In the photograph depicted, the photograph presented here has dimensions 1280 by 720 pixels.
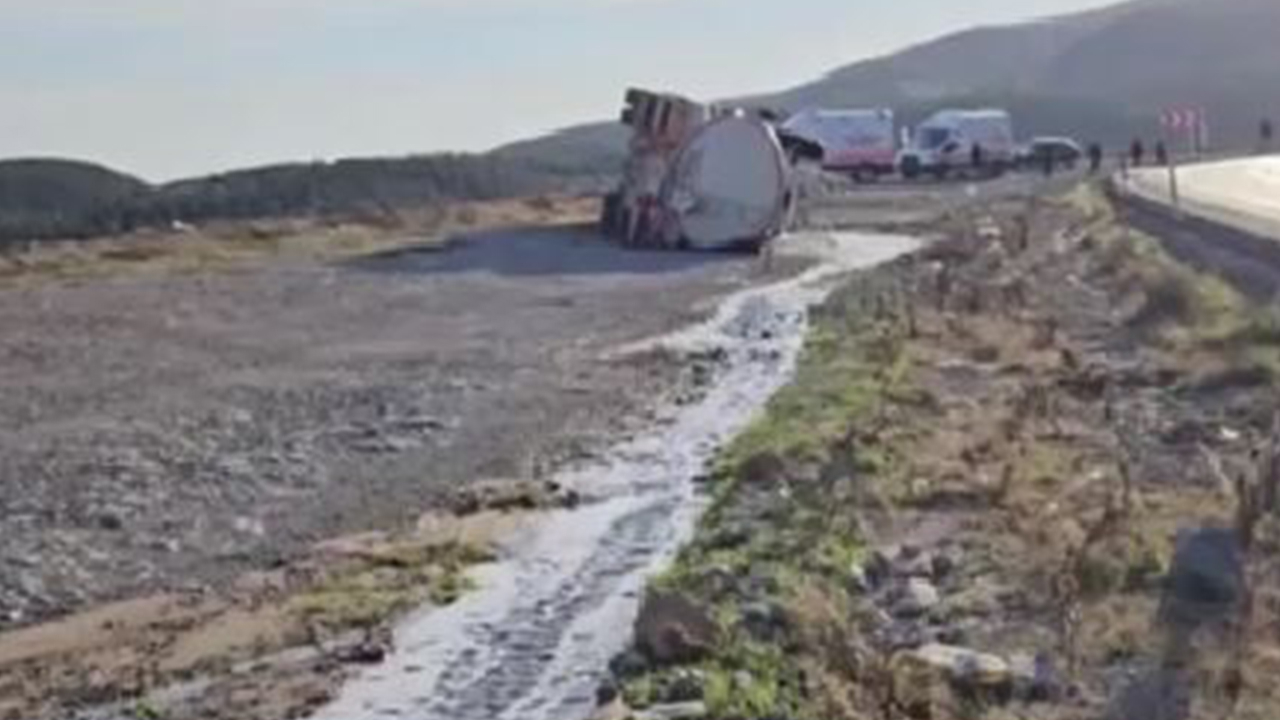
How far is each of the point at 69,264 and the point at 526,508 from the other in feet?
134

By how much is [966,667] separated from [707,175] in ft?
152

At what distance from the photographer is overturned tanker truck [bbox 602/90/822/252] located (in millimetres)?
59000

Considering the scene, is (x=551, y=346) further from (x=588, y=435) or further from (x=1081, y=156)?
(x=1081, y=156)

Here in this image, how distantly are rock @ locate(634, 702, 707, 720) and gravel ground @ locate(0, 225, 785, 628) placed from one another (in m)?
6.42

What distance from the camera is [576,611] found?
17266 millimetres

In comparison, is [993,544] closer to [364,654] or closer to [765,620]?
[765,620]

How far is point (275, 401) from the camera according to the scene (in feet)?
102

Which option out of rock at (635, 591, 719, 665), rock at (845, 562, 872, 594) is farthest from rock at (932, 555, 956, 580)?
rock at (635, 591, 719, 665)

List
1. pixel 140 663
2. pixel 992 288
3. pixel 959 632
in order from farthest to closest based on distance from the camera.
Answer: pixel 992 288
pixel 140 663
pixel 959 632

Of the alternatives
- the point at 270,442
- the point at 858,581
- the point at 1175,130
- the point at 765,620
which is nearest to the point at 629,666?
the point at 765,620

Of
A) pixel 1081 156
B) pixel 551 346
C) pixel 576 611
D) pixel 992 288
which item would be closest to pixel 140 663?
pixel 576 611

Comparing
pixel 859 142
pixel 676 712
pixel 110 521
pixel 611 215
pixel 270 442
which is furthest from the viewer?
pixel 859 142

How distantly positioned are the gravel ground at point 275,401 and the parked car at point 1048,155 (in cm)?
4621

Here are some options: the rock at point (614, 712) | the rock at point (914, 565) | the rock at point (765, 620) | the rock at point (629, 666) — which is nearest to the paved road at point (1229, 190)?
the rock at point (914, 565)
